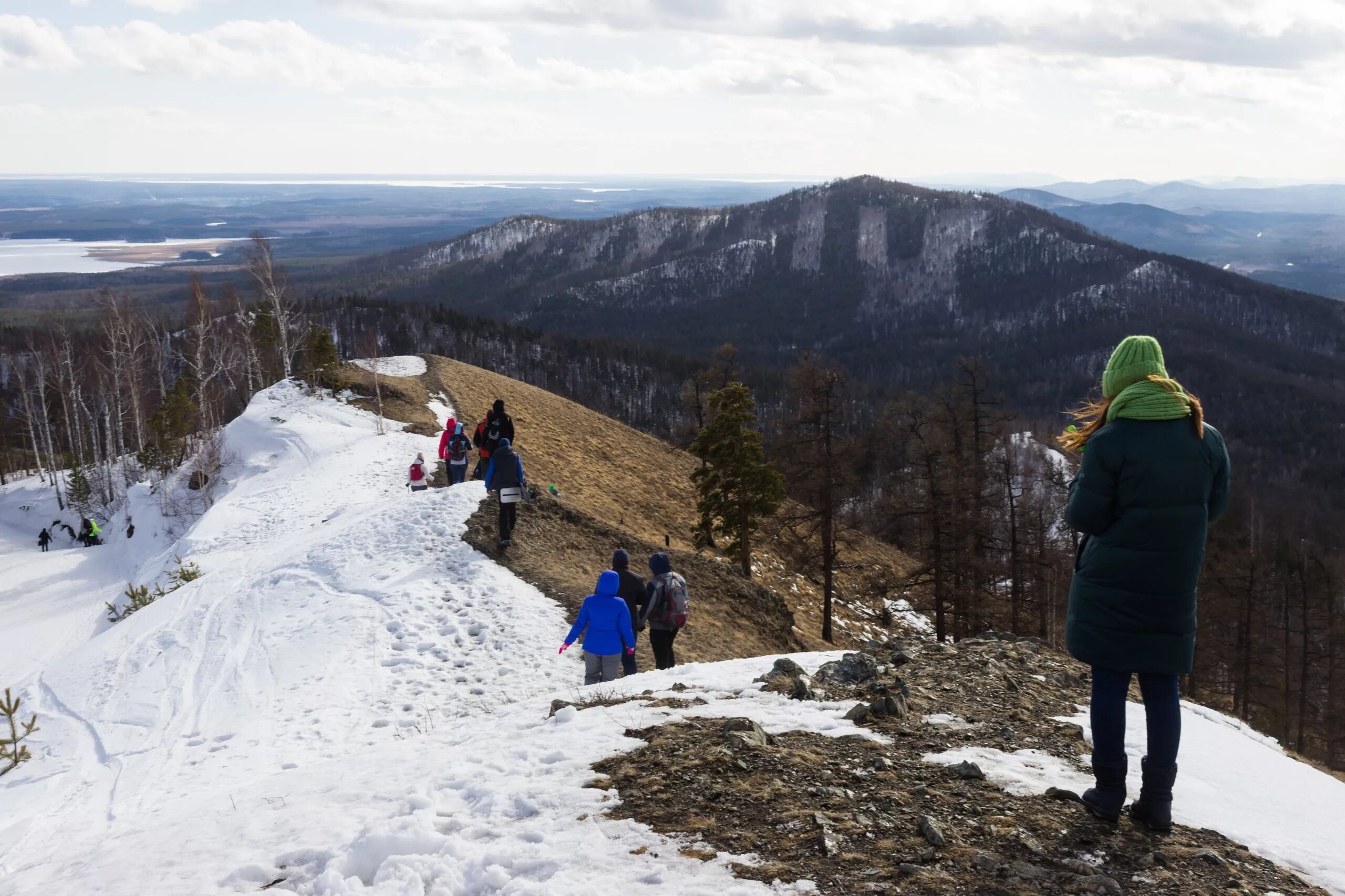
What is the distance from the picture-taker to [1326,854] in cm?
471

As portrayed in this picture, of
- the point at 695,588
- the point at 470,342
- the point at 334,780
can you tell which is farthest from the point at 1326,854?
the point at 470,342

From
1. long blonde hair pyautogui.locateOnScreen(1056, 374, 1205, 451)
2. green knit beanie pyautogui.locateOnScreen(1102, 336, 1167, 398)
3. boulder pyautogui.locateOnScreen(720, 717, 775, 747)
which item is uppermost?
green knit beanie pyautogui.locateOnScreen(1102, 336, 1167, 398)

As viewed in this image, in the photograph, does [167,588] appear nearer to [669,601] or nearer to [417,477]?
[417,477]

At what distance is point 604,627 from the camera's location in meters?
9.95

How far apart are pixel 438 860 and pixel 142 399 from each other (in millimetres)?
67984

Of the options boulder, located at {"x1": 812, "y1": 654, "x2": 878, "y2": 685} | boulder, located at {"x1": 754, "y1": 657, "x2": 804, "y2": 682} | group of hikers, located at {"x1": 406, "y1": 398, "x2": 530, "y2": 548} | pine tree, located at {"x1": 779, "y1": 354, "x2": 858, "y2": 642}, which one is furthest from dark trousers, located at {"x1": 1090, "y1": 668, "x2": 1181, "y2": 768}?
pine tree, located at {"x1": 779, "y1": 354, "x2": 858, "y2": 642}

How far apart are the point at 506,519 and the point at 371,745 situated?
6.18 meters

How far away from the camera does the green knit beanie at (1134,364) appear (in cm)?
468

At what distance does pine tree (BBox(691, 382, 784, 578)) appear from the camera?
28.4m

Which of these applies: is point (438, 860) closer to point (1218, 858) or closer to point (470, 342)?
point (1218, 858)

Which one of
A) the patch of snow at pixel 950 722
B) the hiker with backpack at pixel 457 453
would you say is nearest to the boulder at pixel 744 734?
the patch of snow at pixel 950 722

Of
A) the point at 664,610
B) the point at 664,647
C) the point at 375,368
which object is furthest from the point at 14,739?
the point at 375,368

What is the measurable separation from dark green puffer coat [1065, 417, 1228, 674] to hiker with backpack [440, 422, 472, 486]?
17525 mm

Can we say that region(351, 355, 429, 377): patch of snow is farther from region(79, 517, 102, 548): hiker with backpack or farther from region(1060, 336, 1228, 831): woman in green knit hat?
region(1060, 336, 1228, 831): woman in green knit hat
